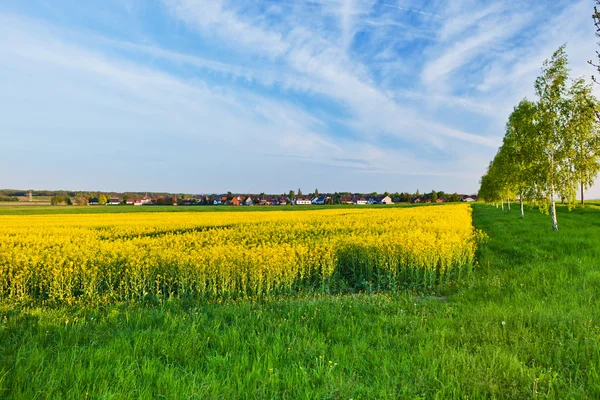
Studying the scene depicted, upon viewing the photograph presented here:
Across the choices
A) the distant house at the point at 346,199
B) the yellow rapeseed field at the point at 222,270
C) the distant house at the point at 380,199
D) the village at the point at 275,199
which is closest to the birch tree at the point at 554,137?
the yellow rapeseed field at the point at 222,270

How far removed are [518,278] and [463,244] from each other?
357cm

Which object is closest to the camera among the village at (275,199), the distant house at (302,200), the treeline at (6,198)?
the treeline at (6,198)

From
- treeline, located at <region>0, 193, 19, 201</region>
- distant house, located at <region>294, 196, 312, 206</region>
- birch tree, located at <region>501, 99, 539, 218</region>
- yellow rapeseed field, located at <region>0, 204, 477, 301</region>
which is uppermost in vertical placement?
birch tree, located at <region>501, 99, 539, 218</region>

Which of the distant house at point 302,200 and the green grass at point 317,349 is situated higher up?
the distant house at point 302,200

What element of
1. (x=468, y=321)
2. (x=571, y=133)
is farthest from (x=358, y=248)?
(x=571, y=133)

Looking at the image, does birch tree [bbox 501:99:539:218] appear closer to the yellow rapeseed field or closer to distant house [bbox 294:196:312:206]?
the yellow rapeseed field

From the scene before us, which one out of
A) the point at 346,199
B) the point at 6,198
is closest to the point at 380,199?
the point at 346,199

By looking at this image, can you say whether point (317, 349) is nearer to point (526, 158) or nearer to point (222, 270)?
point (222, 270)

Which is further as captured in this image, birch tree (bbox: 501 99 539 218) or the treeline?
the treeline

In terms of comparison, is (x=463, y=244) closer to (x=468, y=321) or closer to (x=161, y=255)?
(x=468, y=321)

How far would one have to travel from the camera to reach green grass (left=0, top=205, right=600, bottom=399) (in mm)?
3451

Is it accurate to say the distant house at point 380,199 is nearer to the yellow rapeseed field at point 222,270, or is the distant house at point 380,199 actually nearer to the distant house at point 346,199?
the distant house at point 346,199

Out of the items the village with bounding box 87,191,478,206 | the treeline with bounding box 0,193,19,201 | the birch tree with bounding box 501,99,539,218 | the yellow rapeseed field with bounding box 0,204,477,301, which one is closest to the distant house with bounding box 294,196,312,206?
the village with bounding box 87,191,478,206

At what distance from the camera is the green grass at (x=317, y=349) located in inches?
136
